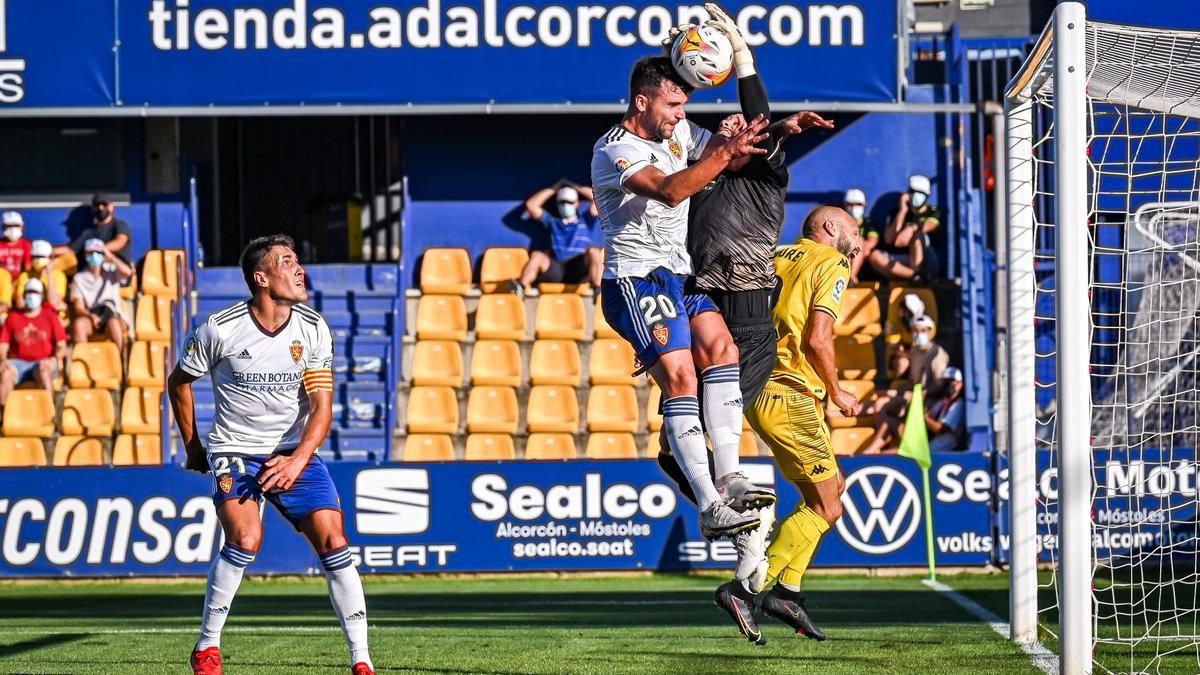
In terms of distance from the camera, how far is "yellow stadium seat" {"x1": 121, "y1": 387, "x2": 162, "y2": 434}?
17.7m

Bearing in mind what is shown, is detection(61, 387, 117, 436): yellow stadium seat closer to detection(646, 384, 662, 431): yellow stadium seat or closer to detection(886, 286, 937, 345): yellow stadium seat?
detection(646, 384, 662, 431): yellow stadium seat

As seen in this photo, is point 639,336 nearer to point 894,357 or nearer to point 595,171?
point 595,171

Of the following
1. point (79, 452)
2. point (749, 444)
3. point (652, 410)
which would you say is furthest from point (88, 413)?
point (749, 444)

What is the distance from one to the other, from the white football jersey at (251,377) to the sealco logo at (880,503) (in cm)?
911

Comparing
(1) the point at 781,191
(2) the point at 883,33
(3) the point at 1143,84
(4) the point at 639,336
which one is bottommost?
(4) the point at 639,336

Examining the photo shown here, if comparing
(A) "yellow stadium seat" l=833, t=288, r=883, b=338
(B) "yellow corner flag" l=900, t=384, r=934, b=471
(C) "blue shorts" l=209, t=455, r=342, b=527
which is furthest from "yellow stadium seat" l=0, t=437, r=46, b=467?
(C) "blue shorts" l=209, t=455, r=342, b=527

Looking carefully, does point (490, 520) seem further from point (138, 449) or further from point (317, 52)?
point (317, 52)

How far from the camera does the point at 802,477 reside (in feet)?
28.2

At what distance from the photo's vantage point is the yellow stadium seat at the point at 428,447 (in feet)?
57.3

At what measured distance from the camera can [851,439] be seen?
17.3m

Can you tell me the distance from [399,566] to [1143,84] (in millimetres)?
9741

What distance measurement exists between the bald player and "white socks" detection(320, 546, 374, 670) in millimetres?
2125

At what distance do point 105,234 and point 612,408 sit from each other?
21.4 ft

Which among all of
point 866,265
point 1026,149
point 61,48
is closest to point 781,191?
point 1026,149
